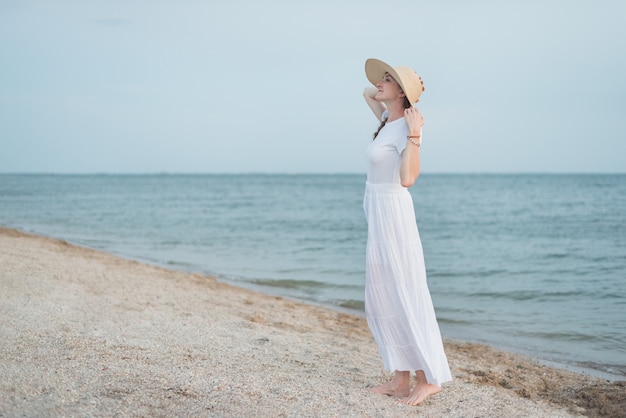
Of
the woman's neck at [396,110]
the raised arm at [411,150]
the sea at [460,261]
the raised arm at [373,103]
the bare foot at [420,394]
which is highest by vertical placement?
the raised arm at [373,103]

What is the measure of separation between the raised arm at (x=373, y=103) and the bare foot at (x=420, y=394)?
2092 millimetres

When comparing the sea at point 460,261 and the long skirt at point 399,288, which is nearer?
the long skirt at point 399,288

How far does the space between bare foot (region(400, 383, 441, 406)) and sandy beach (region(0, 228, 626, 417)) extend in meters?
0.07

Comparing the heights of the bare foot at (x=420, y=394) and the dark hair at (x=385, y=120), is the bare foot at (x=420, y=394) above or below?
below

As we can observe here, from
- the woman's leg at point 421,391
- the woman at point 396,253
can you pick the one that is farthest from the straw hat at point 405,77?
the woman's leg at point 421,391

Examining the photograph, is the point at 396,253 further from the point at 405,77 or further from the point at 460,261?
the point at 460,261

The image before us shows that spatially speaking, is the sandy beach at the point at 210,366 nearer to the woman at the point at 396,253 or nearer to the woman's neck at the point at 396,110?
the woman at the point at 396,253

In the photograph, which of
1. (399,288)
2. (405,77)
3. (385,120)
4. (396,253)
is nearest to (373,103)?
(385,120)

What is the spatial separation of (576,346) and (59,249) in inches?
425

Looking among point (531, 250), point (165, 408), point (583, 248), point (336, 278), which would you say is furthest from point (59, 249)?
point (583, 248)

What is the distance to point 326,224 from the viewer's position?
28422 mm

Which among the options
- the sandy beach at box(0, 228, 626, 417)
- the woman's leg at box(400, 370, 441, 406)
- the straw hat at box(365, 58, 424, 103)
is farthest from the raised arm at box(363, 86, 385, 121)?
the sandy beach at box(0, 228, 626, 417)

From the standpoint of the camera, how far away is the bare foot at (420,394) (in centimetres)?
475

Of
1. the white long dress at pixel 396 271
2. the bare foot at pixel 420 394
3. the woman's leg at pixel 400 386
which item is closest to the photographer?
the white long dress at pixel 396 271
